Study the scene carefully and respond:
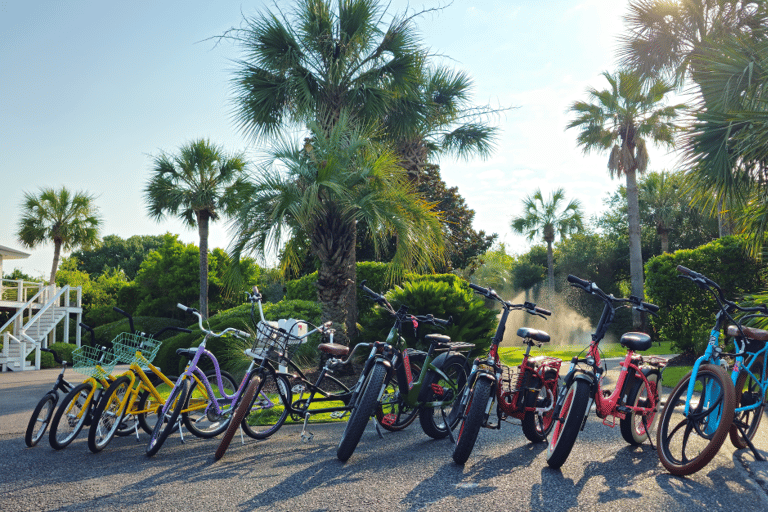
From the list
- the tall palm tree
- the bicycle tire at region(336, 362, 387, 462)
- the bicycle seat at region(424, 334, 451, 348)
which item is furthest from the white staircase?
the bicycle tire at region(336, 362, 387, 462)

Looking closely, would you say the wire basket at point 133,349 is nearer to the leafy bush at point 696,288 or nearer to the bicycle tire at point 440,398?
the bicycle tire at point 440,398

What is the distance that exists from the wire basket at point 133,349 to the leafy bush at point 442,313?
4.99 m

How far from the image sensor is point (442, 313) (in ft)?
32.0

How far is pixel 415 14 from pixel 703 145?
652 centimetres

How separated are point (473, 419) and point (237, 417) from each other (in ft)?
6.23

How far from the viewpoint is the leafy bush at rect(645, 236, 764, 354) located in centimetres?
1101

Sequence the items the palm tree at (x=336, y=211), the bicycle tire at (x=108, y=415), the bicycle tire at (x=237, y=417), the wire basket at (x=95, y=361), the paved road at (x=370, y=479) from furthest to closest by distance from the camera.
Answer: the palm tree at (x=336, y=211) < the wire basket at (x=95, y=361) < the bicycle tire at (x=108, y=415) < the bicycle tire at (x=237, y=417) < the paved road at (x=370, y=479)

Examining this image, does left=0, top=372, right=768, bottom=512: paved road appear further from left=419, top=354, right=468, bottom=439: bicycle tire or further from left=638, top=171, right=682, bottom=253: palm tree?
left=638, top=171, right=682, bottom=253: palm tree

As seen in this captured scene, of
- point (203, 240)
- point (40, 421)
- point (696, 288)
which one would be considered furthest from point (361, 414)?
point (203, 240)

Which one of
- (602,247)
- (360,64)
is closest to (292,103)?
(360,64)

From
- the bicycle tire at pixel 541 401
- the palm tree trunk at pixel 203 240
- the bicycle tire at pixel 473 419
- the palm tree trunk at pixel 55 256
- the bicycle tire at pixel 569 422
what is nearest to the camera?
the bicycle tire at pixel 569 422

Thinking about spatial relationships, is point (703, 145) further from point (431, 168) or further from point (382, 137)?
point (431, 168)

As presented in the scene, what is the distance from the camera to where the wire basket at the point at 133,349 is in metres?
5.07

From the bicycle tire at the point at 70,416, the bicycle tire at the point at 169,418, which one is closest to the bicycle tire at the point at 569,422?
the bicycle tire at the point at 169,418
